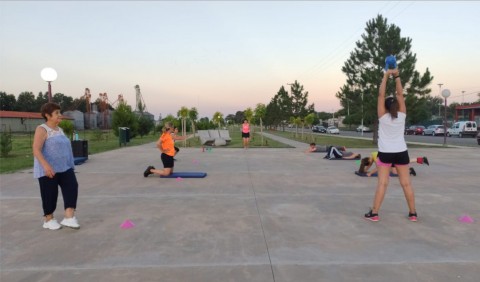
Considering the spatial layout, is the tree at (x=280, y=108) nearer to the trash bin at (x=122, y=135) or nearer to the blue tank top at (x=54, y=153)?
the trash bin at (x=122, y=135)

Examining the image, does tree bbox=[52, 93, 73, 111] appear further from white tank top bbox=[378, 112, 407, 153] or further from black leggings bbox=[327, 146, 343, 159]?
white tank top bbox=[378, 112, 407, 153]

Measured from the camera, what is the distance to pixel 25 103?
97.6 meters

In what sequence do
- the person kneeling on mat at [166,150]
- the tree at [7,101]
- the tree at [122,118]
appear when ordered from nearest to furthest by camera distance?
the person kneeling on mat at [166,150], the tree at [122,118], the tree at [7,101]

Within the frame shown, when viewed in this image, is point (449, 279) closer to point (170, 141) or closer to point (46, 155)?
point (46, 155)

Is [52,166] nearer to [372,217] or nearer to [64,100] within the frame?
[372,217]

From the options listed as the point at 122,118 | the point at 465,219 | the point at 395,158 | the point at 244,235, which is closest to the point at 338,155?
the point at 465,219

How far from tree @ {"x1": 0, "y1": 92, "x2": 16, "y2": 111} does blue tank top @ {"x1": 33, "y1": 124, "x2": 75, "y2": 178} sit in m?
106

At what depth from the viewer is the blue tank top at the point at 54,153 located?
4.50m

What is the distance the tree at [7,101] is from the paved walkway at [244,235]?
103m

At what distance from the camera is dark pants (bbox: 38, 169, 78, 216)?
4598 mm

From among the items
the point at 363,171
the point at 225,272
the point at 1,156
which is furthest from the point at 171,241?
the point at 1,156

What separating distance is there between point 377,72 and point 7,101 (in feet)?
336

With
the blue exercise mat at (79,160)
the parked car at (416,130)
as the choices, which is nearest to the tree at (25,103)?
the parked car at (416,130)

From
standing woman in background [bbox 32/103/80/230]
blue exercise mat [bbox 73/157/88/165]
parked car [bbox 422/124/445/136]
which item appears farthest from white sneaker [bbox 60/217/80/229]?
parked car [bbox 422/124/445/136]
